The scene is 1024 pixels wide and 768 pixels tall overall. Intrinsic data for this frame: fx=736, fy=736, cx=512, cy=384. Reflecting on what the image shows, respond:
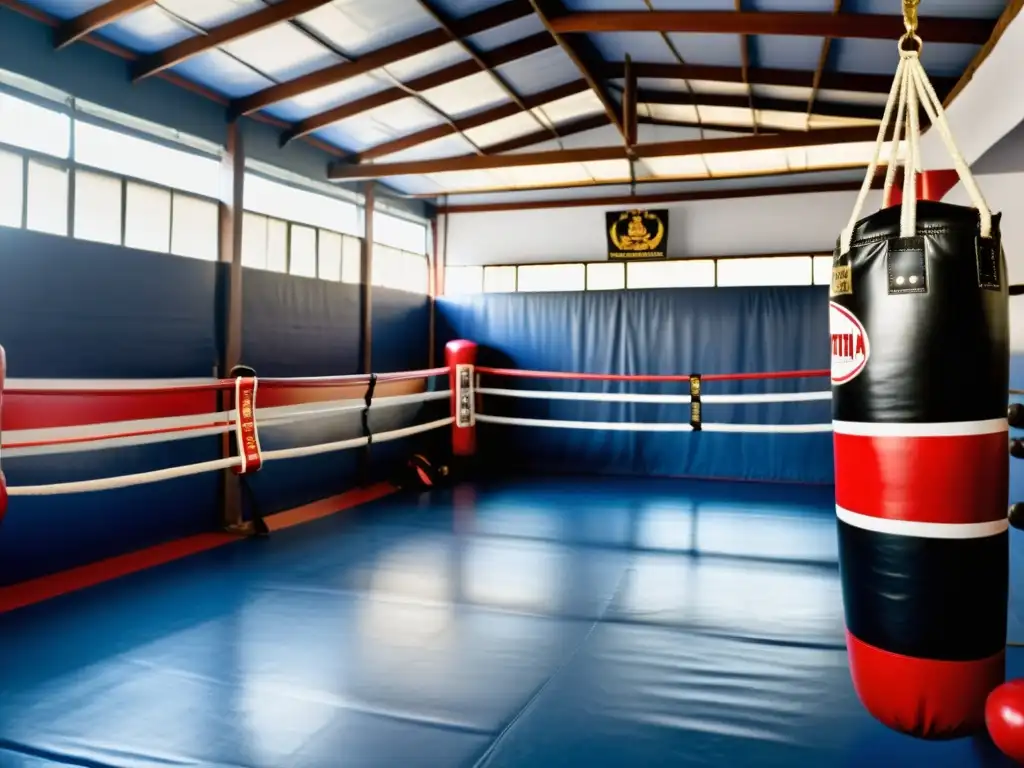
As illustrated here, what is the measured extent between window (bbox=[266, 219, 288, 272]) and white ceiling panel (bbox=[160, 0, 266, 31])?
4.74 feet

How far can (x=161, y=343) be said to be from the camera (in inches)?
151

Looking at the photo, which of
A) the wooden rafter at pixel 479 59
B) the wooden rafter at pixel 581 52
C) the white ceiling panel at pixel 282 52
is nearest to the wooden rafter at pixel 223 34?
the white ceiling panel at pixel 282 52

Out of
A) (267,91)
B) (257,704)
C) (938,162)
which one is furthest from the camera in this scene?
(938,162)

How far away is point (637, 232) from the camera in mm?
6363

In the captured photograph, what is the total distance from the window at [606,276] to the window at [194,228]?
328 centimetres

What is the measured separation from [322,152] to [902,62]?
179 inches

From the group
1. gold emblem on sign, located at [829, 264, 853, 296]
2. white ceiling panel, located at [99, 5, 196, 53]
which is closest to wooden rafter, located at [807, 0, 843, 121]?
gold emblem on sign, located at [829, 264, 853, 296]

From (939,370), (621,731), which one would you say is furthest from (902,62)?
(621,731)

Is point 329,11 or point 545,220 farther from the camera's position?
point 545,220

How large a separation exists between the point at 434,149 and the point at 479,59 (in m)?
1.39

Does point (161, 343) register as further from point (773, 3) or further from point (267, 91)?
point (773, 3)

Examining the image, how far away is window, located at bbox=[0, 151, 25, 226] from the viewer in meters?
3.12

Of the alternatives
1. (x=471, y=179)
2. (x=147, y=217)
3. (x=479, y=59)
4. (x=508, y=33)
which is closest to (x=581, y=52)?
(x=508, y=33)

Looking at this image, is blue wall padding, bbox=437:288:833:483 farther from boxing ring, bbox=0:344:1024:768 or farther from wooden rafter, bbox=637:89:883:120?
boxing ring, bbox=0:344:1024:768
